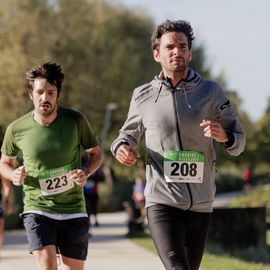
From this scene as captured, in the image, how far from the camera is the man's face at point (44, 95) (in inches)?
262

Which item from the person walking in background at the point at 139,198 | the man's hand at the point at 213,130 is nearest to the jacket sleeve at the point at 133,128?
the man's hand at the point at 213,130

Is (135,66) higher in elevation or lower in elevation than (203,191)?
higher

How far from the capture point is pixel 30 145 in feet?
22.3

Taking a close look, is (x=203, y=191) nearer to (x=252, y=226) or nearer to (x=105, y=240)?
(x=252, y=226)

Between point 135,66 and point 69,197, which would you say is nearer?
point 69,197

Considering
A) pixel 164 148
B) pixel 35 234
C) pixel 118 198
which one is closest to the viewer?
pixel 164 148

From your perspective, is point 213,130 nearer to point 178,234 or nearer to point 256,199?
point 178,234

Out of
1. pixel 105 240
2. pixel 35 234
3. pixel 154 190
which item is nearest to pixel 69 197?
pixel 35 234

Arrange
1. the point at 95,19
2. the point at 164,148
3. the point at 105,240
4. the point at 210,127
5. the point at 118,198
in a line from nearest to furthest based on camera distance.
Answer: the point at 210,127 → the point at 164,148 → the point at 105,240 → the point at 118,198 → the point at 95,19

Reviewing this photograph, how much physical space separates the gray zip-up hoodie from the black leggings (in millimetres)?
55

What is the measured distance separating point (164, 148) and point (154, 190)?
0.28 m

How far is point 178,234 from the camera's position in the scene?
18.6ft

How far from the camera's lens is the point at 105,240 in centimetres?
1941

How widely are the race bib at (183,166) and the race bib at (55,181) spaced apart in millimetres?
1159
